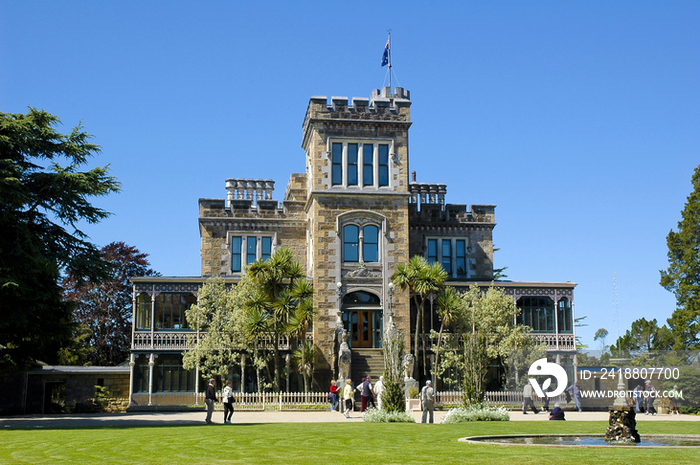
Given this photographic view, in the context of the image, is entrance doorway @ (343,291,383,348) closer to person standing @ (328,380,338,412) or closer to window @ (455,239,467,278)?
person standing @ (328,380,338,412)

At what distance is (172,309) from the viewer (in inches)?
1528

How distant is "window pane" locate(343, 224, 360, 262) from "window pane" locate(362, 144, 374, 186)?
2.45m

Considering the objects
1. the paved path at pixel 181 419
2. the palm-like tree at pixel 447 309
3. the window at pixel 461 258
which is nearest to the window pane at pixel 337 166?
→ the palm-like tree at pixel 447 309

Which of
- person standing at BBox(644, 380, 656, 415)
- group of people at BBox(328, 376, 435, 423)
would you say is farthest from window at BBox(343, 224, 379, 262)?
→ person standing at BBox(644, 380, 656, 415)

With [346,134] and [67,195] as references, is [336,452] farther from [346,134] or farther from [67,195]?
[346,134]

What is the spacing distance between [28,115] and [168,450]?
17353 mm

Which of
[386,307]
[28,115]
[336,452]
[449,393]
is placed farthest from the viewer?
[386,307]

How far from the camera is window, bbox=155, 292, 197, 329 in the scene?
38.7 metres

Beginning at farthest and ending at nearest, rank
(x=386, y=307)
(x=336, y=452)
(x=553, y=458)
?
(x=386, y=307) < (x=336, y=452) < (x=553, y=458)

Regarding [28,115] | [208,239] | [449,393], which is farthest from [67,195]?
[449,393]

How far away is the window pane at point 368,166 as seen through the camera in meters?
39.9

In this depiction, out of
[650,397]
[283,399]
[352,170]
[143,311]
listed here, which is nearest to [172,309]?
[143,311]

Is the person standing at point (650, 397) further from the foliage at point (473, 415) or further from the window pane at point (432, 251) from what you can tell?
the window pane at point (432, 251)

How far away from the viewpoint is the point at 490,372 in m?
39.2
